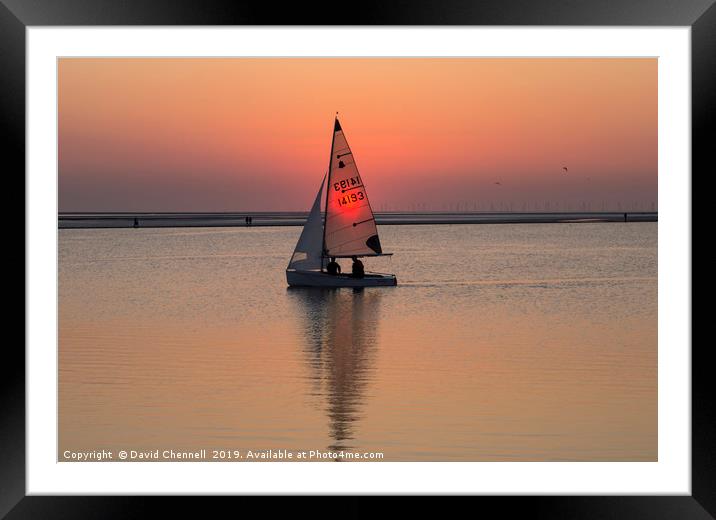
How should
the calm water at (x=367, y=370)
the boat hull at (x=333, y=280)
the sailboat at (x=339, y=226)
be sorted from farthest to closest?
the sailboat at (x=339, y=226) → the boat hull at (x=333, y=280) → the calm water at (x=367, y=370)

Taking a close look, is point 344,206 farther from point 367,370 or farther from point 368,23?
point 368,23

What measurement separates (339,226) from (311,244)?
1612 millimetres

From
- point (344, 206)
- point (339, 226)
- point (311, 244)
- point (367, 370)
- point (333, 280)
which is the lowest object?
point (367, 370)

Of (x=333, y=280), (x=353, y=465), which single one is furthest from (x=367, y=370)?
(x=333, y=280)

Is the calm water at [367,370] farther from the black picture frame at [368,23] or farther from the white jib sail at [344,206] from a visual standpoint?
the black picture frame at [368,23]

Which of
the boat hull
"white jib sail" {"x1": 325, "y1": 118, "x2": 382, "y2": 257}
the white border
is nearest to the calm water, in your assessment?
the boat hull

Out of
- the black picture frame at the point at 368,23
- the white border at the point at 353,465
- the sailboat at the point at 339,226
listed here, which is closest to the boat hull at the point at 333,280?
the sailboat at the point at 339,226

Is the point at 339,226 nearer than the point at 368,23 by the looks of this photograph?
No

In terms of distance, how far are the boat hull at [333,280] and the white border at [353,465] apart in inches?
1354

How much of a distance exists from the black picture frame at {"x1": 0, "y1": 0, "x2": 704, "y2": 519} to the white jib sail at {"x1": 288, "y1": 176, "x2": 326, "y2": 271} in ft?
119

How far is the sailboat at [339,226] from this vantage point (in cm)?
4606

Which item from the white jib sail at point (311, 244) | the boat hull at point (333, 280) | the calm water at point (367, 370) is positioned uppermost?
the white jib sail at point (311, 244)

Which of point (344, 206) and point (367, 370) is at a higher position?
point (344, 206)

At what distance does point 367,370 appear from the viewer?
24094 mm
